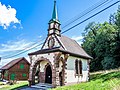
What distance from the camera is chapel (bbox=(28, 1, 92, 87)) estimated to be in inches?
715

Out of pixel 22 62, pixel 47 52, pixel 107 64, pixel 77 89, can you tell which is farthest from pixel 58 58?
pixel 22 62

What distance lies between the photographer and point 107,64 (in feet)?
106

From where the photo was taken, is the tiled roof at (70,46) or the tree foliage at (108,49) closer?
the tiled roof at (70,46)

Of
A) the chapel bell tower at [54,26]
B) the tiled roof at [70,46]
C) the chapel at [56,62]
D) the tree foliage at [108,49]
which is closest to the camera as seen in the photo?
the chapel at [56,62]

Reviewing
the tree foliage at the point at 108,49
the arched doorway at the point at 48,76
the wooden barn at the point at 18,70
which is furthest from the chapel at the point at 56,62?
the wooden barn at the point at 18,70

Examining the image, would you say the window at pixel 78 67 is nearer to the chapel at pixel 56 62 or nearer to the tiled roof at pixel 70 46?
the chapel at pixel 56 62

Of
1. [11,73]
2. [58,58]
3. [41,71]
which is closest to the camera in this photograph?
[58,58]

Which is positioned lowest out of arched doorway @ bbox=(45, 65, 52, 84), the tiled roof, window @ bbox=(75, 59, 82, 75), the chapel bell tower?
arched doorway @ bbox=(45, 65, 52, 84)

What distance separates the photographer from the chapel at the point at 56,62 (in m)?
18.2

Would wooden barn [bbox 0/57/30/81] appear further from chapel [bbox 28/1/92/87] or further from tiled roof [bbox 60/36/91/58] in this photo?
tiled roof [bbox 60/36/91/58]

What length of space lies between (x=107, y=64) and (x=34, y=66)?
56.1ft

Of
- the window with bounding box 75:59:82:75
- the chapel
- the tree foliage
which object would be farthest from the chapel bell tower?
the tree foliage

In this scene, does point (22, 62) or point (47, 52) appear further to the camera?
point (22, 62)

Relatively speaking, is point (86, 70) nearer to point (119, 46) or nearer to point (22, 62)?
point (119, 46)
